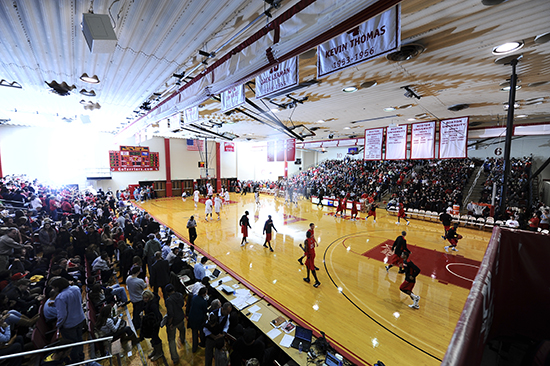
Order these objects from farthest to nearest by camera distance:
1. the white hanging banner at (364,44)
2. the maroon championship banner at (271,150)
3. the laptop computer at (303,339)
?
the maroon championship banner at (271,150), the laptop computer at (303,339), the white hanging banner at (364,44)

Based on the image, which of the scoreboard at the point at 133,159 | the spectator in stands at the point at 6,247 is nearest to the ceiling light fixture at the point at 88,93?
the spectator in stands at the point at 6,247

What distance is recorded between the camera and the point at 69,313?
365 cm

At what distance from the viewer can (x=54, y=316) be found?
13.3ft

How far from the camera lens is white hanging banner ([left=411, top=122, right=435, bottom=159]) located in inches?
359

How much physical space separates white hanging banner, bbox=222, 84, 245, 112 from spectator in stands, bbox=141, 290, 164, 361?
4.86 meters

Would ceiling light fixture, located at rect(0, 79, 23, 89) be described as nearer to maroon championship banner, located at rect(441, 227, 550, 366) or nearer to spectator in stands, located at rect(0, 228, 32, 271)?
spectator in stands, located at rect(0, 228, 32, 271)

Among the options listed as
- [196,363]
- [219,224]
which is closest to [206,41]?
[196,363]

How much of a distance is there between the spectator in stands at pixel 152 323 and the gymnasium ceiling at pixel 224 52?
4727 millimetres

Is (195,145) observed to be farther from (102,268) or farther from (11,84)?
(102,268)

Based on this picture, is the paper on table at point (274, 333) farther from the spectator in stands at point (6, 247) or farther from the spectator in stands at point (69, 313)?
the spectator in stands at point (6, 247)

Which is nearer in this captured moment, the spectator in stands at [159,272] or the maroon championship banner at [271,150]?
the spectator in stands at [159,272]

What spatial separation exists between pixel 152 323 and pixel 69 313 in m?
1.30

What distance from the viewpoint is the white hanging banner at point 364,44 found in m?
2.82

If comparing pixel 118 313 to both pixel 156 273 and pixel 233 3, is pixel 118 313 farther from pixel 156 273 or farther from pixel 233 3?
pixel 233 3
